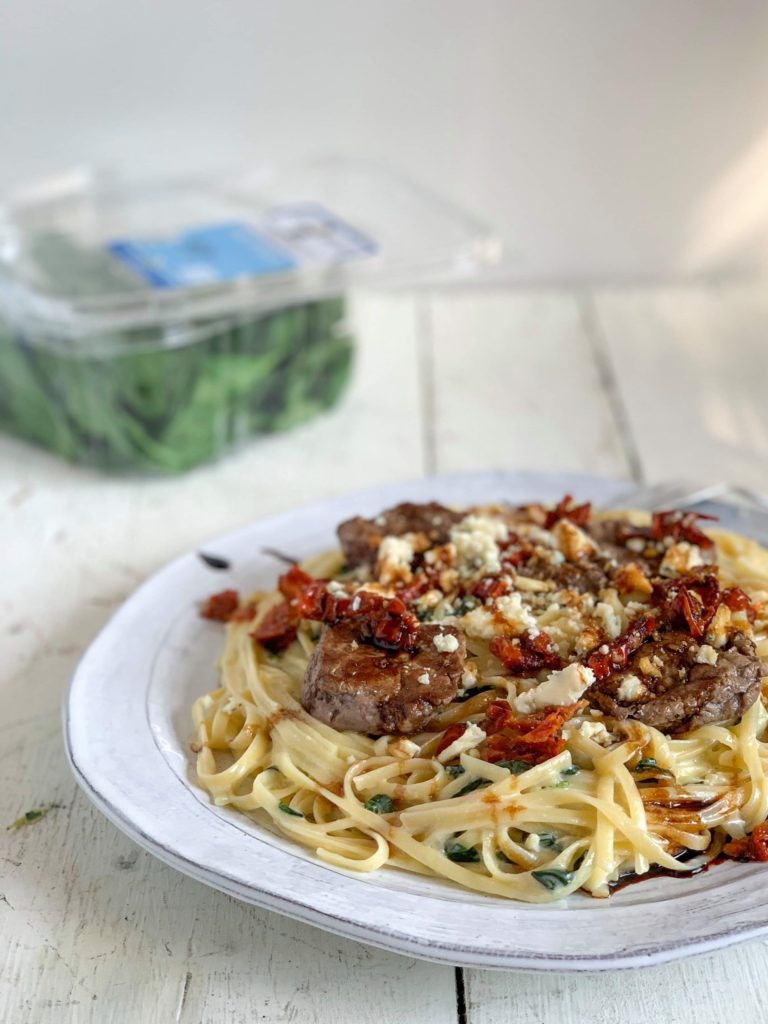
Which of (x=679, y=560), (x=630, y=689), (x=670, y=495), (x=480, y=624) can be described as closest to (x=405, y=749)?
(x=480, y=624)

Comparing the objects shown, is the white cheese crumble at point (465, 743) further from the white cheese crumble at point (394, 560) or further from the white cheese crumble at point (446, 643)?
the white cheese crumble at point (394, 560)

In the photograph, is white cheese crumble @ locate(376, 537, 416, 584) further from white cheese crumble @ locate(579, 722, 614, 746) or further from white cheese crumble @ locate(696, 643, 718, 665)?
white cheese crumble @ locate(696, 643, 718, 665)

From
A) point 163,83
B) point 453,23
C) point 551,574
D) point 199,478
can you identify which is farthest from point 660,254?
point 551,574

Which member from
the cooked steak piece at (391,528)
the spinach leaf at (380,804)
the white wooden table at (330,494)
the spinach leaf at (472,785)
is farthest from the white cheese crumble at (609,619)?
the white wooden table at (330,494)

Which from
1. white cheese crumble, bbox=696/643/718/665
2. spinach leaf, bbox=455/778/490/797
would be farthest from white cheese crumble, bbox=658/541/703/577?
spinach leaf, bbox=455/778/490/797

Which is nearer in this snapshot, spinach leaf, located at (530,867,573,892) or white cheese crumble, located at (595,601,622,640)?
spinach leaf, located at (530,867,573,892)

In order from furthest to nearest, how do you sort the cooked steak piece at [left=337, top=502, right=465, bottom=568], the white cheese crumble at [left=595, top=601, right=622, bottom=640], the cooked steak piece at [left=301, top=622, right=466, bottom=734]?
the cooked steak piece at [left=337, top=502, right=465, bottom=568], the white cheese crumble at [left=595, top=601, right=622, bottom=640], the cooked steak piece at [left=301, top=622, right=466, bottom=734]
